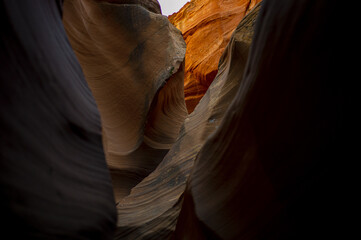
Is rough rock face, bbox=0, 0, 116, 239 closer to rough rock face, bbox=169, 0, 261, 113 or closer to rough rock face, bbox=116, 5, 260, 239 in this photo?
rough rock face, bbox=116, 5, 260, 239

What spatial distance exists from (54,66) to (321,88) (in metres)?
1.51

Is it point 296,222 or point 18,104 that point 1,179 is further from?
point 296,222

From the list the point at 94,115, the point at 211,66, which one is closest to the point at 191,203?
the point at 94,115

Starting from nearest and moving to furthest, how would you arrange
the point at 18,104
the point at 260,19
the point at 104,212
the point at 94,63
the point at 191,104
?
1. the point at 18,104
2. the point at 104,212
3. the point at 260,19
4. the point at 94,63
5. the point at 191,104

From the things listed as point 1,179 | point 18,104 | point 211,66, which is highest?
point 18,104

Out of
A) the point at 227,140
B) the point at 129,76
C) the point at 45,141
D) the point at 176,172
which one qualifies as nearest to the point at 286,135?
the point at 227,140

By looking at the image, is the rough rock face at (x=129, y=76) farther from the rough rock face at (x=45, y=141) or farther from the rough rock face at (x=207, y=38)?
the rough rock face at (x=207, y=38)

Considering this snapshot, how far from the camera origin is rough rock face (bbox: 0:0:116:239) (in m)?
1.00

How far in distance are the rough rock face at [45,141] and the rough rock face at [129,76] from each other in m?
3.17

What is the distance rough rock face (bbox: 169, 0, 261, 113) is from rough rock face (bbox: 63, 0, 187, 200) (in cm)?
623

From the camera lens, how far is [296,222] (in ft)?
5.25

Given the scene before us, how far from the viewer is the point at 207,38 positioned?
42.5 ft

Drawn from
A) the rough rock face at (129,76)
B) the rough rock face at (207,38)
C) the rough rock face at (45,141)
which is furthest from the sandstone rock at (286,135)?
the rough rock face at (207,38)

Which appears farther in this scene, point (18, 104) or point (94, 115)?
point (94, 115)
